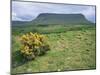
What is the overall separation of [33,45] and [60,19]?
0.47 metres

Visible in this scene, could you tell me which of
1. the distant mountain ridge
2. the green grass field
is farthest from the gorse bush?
the distant mountain ridge

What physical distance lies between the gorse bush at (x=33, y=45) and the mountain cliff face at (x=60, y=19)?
0.18 metres

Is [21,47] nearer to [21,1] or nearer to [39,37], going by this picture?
[39,37]

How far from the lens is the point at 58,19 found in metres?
2.73

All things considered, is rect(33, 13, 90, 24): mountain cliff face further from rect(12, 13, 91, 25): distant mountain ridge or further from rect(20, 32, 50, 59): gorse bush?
rect(20, 32, 50, 59): gorse bush

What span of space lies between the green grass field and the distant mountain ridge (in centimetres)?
6

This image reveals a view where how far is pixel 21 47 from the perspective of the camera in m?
2.55

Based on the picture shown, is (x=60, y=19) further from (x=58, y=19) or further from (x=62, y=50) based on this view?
(x=62, y=50)

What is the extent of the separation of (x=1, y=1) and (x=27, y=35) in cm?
48

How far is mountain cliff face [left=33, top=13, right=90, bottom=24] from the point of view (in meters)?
2.65

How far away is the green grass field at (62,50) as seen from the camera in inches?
99.8

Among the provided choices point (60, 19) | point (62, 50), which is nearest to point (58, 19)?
point (60, 19)

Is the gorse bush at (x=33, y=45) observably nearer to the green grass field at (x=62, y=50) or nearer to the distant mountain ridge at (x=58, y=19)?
the green grass field at (x=62, y=50)

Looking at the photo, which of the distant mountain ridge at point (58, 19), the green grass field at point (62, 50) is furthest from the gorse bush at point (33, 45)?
the distant mountain ridge at point (58, 19)
